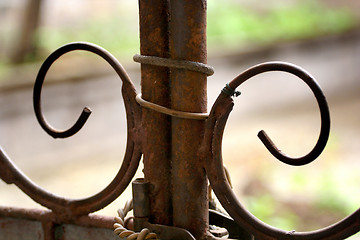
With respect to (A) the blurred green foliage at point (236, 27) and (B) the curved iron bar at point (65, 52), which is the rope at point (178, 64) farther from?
(A) the blurred green foliage at point (236, 27)

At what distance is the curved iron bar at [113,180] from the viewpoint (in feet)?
2.14

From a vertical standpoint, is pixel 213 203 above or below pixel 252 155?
above

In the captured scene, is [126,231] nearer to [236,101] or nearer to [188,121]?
[188,121]

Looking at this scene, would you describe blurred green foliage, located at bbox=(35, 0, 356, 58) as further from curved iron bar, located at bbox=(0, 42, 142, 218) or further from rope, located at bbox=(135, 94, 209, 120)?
rope, located at bbox=(135, 94, 209, 120)

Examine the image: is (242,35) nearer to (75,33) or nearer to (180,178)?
(75,33)

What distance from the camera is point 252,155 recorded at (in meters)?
3.65

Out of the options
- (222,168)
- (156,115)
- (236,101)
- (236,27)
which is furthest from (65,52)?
(236,27)

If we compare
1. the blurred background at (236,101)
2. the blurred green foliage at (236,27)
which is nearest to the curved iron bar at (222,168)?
the blurred background at (236,101)

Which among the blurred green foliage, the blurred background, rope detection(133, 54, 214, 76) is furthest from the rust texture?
the blurred green foliage

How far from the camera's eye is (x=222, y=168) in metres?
0.59

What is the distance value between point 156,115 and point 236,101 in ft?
12.6

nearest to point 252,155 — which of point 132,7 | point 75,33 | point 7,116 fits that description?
point 7,116

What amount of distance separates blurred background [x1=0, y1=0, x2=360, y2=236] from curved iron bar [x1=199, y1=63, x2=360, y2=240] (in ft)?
5.90

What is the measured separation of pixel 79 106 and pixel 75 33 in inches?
55.5
